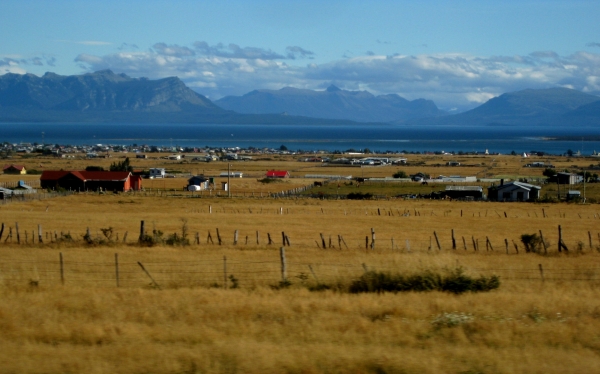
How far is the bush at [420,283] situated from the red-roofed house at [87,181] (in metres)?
63.7

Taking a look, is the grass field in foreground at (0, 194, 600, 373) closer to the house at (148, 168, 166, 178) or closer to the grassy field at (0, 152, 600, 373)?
the grassy field at (0, 152, 600, 373)

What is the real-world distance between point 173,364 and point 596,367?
20.6 feet

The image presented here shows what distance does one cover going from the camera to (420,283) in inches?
640

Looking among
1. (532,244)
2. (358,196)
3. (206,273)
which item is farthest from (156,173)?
(206,273)

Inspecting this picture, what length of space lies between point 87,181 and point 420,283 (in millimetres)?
66778

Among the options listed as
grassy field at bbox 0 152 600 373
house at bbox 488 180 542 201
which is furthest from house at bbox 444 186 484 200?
grassy field at bbox 0 152 600 373

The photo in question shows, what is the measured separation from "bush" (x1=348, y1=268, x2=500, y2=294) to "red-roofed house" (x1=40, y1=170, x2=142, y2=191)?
209 feet

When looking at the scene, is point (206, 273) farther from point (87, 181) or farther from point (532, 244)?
point (87, 181)

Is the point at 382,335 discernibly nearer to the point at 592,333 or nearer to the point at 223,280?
the point at 592,333

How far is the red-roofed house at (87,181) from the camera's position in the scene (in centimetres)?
7619

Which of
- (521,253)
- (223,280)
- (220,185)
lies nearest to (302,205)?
(220,185)

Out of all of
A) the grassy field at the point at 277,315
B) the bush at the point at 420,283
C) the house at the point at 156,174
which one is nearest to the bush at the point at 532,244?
the grassy field at the point at 277,315

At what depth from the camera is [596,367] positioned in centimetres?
988

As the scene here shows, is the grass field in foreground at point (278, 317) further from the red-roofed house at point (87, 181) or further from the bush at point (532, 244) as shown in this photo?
the red-roofed house at point (87, 181)
